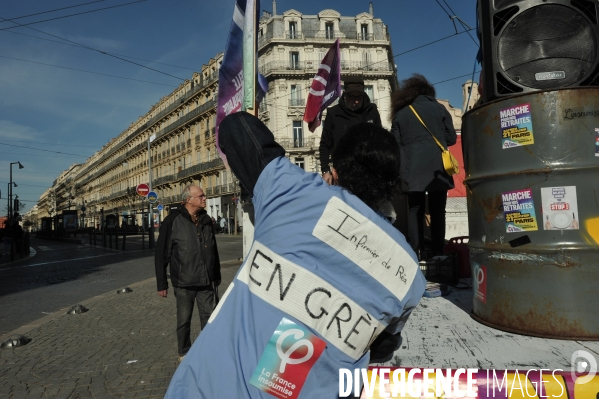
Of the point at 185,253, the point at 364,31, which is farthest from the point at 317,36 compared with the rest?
the point at 185,253

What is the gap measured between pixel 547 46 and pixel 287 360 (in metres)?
1.97

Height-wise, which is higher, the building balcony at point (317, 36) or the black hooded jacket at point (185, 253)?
the building balcony at point (317, 36)

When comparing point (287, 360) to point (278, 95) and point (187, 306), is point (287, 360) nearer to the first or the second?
point (187, 306)

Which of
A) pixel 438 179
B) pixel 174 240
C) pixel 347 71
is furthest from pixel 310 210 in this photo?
pixel 347 71

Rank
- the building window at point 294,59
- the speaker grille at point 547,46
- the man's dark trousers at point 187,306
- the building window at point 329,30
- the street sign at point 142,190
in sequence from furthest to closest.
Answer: the building window at point 329,30 < the building window at point 294,59 < the street sign at point 142,190 < the man's dark trousers at point 187,306 < the speaker grille at point 547,46

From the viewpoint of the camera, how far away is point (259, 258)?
129 cm

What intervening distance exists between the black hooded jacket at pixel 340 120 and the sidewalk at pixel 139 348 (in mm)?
1744

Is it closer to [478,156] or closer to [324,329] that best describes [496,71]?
[478,156]

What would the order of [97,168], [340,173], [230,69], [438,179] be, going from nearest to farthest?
1. [340,173]
2. [438,179]
3. [230,69]
4. [97,168]

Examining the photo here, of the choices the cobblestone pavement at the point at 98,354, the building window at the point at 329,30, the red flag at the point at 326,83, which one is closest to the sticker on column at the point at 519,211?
the cobblestone pavement at the point at 98,354

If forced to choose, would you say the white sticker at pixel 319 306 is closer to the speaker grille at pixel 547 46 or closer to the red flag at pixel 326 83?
the speaker grille at pixel 547 46

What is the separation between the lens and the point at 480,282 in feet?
7.38

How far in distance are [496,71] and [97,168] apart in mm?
113195

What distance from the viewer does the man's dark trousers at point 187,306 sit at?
447 cm
